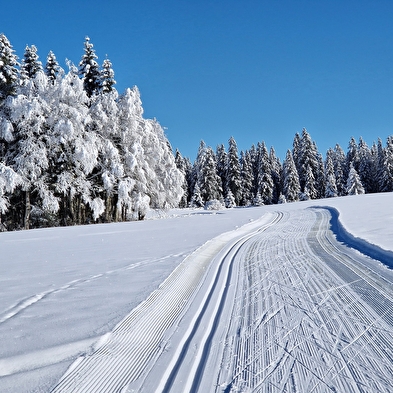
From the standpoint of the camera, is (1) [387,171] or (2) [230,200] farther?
(1) [387,171]

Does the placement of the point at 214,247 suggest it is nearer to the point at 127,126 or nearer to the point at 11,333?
the point at 11,333

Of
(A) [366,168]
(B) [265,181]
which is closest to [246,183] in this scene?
(B) [265,181]

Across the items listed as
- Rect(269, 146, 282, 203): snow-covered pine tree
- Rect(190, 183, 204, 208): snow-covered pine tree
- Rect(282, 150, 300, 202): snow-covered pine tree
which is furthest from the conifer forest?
Rect(269, 146, 282, 203): snow-covered pine tree

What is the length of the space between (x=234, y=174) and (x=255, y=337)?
47.5 metres

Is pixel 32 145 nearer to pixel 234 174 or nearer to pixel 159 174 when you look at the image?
pixel 159 174

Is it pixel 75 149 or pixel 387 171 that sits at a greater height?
pixel 387 171

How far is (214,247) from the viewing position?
7.41 metres

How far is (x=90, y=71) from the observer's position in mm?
22766

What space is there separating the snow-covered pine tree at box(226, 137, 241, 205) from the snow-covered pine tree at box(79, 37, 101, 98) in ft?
98.7

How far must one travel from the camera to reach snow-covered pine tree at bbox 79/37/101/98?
893 inches

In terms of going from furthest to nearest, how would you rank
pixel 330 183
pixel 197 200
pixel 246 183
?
pixel 246 183 → pixel 330 183 → pixel 197 200

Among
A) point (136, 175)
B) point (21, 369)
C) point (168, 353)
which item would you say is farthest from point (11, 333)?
point (136, 175)

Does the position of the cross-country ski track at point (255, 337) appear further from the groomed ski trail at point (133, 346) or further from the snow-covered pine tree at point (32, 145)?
the snow-covered pine tree at point (32, 145)

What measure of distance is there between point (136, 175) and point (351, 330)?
18746 mm
